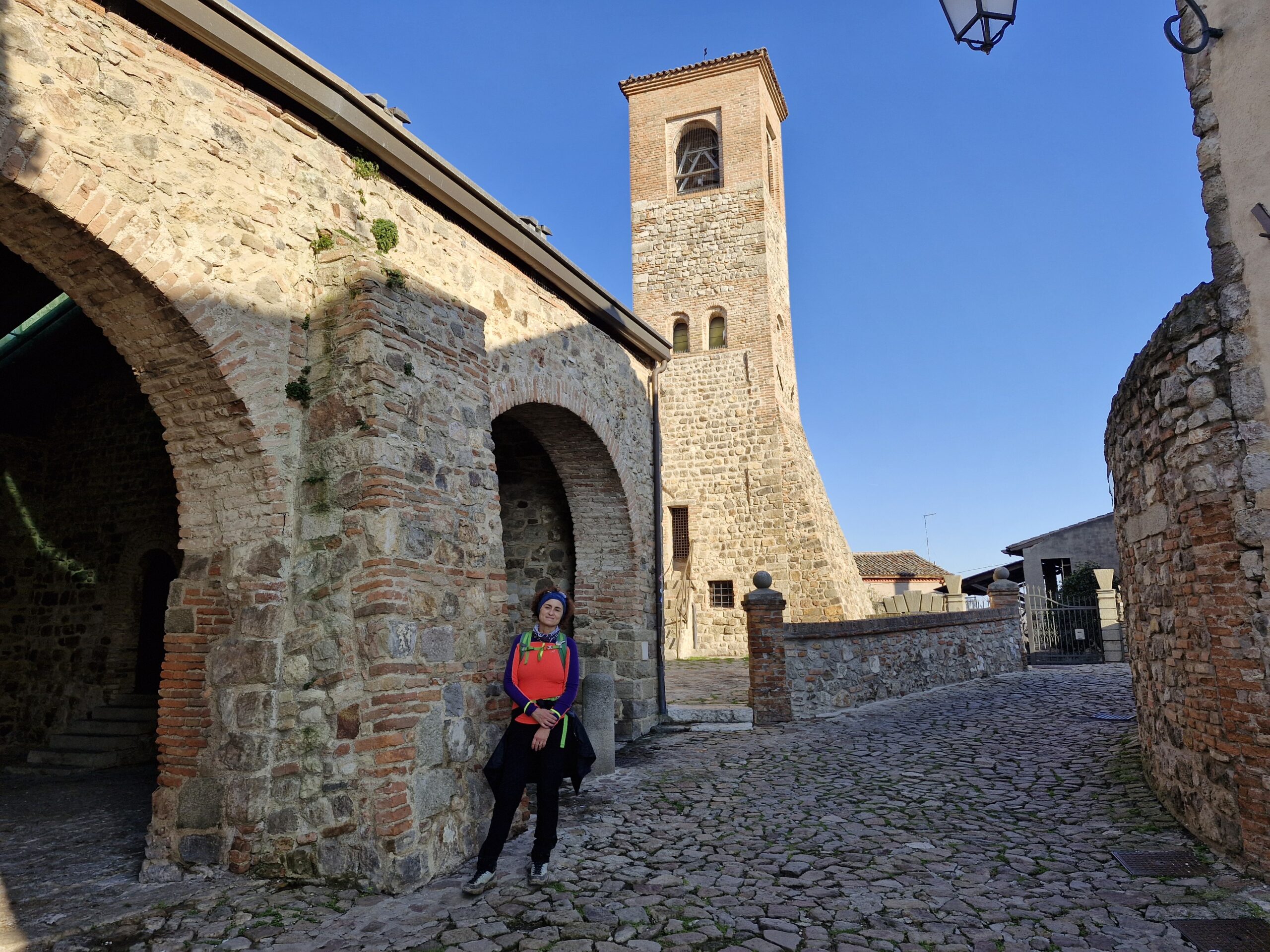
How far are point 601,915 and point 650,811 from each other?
1.87 m

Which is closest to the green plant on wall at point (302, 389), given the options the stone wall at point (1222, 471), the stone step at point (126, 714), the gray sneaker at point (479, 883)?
the gray sneaker at point (479, 883)

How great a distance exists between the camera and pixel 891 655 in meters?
10.8

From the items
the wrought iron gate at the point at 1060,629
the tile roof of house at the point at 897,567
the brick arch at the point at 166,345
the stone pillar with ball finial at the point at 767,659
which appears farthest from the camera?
the tile roof of house at the point at 897,567

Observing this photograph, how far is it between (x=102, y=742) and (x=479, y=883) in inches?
232

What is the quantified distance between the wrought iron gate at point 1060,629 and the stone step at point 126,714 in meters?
14.6

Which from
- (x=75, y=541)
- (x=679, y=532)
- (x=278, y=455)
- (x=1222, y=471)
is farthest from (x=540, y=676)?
(x=679, y=532)

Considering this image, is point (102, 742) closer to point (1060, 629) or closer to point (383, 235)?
point (383, 235)

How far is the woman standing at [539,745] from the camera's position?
13.6 feet

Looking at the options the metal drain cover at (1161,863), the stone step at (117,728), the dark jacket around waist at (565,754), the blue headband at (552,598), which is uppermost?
the blue headband at (552,598)

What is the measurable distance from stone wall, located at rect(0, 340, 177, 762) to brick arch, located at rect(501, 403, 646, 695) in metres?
4.10

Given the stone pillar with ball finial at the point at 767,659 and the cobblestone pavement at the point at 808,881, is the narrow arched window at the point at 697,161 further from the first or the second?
the cobblestone pavement at the point at 808,881

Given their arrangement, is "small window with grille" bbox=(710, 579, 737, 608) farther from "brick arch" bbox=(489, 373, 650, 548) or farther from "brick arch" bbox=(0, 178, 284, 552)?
"brick arch" bbox=(0, 178, 284, 552)

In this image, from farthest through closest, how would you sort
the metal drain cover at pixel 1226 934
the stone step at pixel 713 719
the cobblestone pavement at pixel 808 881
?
the stone step at pixel 713 719 → the cobblestone pavement at pixel 808 881 → the metal drain cover at pixel 1226 934

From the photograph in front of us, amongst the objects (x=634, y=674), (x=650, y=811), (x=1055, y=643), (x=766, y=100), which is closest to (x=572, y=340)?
(x=634, y=674)
